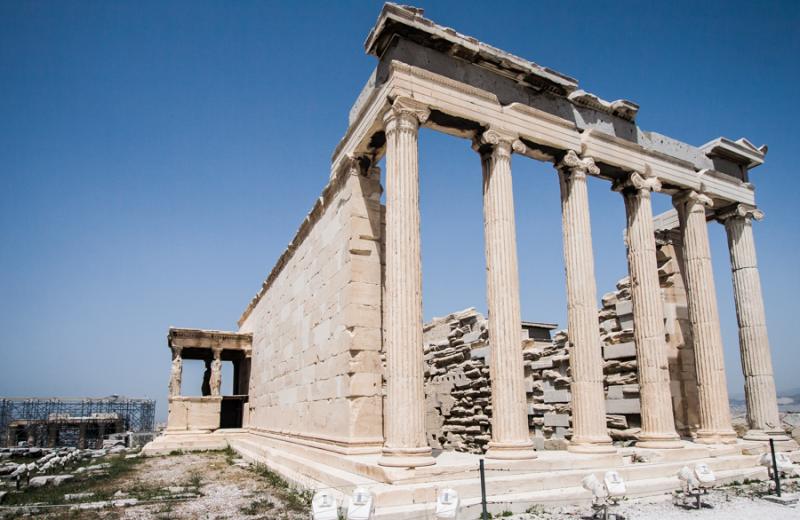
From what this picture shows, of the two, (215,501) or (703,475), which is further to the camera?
(215,501)

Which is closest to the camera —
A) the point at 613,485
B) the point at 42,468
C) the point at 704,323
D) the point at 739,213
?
the point at 613,485

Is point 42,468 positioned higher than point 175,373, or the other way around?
point 175,373

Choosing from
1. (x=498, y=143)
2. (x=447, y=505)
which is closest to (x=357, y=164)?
(x=498, y=143)

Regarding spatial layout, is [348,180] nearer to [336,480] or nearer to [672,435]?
[336,480]

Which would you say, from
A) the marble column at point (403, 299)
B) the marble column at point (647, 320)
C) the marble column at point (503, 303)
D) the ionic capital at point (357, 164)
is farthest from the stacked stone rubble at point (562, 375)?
the ionic capital at point (357, 164)

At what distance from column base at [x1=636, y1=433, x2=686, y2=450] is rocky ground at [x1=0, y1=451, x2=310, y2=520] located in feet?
24.5

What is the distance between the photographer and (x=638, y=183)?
14.0 m

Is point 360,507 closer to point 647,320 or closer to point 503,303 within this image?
point 503,303

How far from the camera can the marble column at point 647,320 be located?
12.6 meters

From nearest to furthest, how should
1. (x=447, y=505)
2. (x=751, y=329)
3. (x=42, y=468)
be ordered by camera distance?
(x=447, y=505), (x=42, y=468), (x=751, y=329)

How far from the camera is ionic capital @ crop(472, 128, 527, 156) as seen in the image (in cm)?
1172

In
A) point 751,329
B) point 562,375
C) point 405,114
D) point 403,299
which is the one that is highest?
point 405,114

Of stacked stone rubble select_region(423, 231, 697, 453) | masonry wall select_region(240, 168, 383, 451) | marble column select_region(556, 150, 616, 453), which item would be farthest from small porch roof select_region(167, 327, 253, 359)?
marble column select_region(556, 150, 616, 453)

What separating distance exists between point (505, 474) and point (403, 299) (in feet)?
11.1
